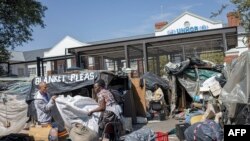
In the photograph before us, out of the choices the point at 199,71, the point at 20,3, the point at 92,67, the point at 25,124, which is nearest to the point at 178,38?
the point at 199,71

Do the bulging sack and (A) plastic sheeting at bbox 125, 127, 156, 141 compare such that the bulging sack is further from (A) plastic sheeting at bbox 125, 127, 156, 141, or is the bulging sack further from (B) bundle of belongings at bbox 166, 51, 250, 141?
(B) bundle of belongings at bbox 166, 51, 250, 141

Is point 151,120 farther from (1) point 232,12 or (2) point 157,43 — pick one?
(2) point 157,43

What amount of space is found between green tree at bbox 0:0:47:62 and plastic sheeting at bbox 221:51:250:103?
54.8 ft

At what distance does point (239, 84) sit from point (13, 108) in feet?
26.5

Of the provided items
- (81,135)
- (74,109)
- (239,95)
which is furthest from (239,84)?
(74,109)

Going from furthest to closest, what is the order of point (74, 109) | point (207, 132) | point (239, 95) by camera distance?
point (74, 109)
point (239, 95)
point (207, 132)

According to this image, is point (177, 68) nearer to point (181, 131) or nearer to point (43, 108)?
point (181, 131)

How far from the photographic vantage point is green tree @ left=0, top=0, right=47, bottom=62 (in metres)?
24.2

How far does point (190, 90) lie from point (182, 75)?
0.74 m

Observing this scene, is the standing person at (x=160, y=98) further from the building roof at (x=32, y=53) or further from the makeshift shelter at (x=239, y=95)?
the building roof at (x=32, y=53)

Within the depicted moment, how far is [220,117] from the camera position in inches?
422

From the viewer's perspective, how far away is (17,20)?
25.4 meters

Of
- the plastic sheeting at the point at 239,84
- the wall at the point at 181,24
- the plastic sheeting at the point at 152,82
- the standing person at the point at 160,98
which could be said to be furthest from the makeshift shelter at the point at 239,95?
the wall at the point at 181,24


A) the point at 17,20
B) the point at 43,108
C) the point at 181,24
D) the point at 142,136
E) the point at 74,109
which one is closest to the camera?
the point at 142,136
